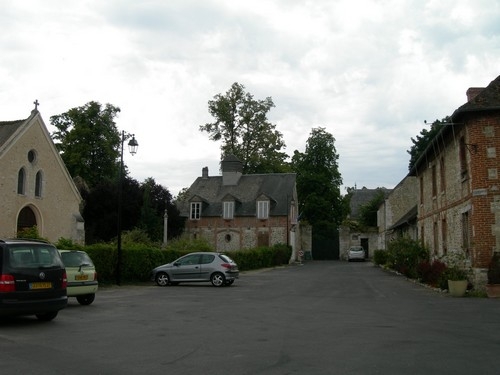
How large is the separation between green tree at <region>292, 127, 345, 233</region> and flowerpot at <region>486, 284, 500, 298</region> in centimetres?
4275

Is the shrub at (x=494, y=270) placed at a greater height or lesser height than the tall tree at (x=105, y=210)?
lesser

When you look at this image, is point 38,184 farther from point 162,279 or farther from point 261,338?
point 261,338

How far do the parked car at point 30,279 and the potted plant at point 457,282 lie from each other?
12565 millimetres

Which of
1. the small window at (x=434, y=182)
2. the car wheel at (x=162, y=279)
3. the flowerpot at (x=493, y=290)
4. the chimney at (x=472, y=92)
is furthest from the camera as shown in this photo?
the small window at (x=434, y=182)

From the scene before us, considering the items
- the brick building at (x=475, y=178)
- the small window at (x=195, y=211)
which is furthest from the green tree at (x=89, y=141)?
the brick building at (x=475, y=178)

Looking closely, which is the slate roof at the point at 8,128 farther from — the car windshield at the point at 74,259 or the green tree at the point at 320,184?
the green tree at the point at 320,184

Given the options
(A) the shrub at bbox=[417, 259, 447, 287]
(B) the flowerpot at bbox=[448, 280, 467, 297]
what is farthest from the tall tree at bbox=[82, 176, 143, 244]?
(B) the flowerpot at bbox=[448, 280, 467, 297]

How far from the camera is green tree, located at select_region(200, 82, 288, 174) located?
59875mm

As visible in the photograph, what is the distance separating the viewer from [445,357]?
7.51 metres

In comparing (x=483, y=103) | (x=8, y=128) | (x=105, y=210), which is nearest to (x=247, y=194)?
(x=105, y=210)

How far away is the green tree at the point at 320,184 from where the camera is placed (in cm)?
5984

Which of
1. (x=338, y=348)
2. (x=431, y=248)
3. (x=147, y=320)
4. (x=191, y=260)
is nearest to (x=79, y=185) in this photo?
(x=191, y=260)

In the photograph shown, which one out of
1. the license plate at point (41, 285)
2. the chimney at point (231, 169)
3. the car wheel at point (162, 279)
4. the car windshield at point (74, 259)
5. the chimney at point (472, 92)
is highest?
the chimney at point (231, 169)

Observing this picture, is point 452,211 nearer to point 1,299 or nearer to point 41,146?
point 1,299
